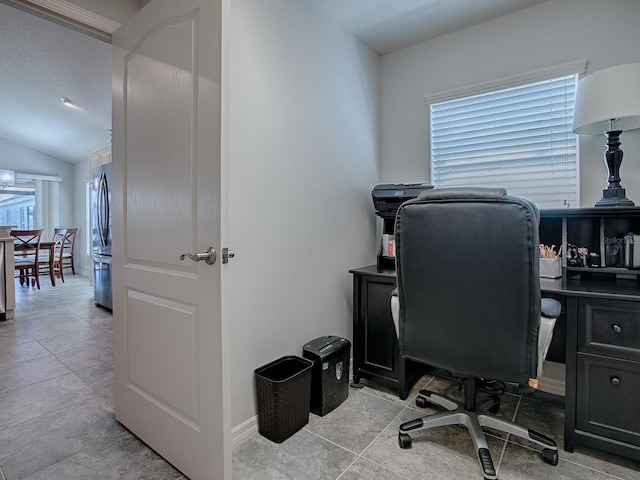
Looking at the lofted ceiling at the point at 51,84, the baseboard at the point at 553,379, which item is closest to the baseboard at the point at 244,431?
the baseboard at the point at 553,379

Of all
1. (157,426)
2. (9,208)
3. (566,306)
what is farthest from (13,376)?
(9,208)

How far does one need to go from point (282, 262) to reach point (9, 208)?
334 inches

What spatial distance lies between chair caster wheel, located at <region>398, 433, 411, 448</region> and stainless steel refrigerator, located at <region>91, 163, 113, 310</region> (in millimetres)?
3891

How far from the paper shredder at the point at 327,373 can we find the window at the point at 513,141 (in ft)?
4.96

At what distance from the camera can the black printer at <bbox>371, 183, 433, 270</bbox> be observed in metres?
2.33

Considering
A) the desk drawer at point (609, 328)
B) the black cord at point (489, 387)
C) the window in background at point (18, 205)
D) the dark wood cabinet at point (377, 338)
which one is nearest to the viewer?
the desk drawer at point (609, 328)

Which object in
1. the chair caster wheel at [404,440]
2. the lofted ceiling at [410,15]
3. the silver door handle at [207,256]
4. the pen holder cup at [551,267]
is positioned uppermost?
the lofted ceiling at [410,15]

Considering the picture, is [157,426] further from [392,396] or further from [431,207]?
[431,207]

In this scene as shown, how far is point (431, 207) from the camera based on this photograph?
1.39 meters

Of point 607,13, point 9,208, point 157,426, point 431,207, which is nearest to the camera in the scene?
point 431,207

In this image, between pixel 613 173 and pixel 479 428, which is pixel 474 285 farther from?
pixel 613 173

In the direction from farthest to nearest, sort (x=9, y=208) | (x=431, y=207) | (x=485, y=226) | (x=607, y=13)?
(x=9, y=208), (x=607, y=13), (x=431, y=207), (x=485, y=226)

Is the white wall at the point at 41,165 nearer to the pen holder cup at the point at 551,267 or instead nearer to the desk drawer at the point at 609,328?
the pen holder cup at the point at 551,267

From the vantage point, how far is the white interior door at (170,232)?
1.27 metres
